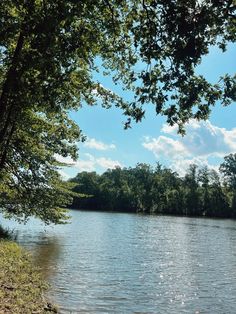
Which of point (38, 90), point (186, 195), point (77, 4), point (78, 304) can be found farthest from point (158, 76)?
point (186, 195)

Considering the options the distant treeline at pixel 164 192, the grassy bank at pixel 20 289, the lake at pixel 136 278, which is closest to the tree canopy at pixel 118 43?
the grassy bank at pixel 20 289

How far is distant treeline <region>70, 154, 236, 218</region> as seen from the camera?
5492 inches

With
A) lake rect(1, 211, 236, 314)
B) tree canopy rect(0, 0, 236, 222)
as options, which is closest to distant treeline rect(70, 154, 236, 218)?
lake rect(1, 211, 236, 314)

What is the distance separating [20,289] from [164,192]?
137462 millimetres

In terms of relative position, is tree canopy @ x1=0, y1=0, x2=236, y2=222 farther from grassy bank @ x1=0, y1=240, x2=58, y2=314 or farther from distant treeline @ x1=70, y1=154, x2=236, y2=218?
distant treeline @ x1=70, y1=154, x2=236, y2=218

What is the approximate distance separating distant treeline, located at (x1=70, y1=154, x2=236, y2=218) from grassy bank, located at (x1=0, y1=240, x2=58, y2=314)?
119068 millimetres

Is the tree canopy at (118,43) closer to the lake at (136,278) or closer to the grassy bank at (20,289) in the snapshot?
the grassy bank at (20,289)

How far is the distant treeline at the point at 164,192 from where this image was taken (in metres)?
140

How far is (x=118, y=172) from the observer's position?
616ft

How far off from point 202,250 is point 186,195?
106 m

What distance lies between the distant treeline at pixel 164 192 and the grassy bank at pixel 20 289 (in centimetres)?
11907

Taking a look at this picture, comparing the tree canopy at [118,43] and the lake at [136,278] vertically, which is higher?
the tree canopy at [118,43]

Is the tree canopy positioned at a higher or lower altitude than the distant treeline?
lower

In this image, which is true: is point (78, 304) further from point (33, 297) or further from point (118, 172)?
point (118, 172)
